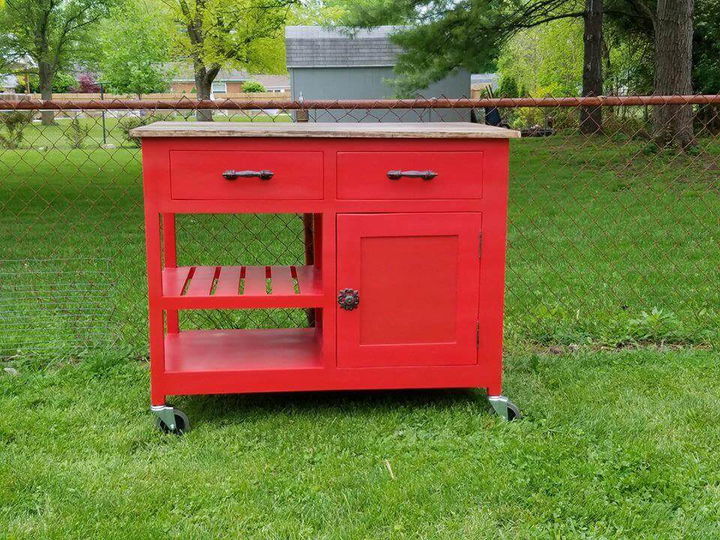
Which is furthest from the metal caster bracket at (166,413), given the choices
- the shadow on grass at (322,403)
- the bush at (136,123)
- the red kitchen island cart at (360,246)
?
the bush at (136,123)

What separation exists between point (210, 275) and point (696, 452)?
2286 mm

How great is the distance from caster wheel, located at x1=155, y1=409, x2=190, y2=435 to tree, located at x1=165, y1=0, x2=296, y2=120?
893 inches

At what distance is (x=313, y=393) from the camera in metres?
3.81

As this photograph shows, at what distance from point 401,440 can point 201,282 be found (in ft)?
3.85

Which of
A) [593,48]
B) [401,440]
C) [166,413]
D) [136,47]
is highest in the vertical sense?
[136,47]

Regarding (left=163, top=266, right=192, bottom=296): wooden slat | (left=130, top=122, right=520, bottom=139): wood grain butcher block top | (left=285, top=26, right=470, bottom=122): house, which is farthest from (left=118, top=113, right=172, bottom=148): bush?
(left=285, top=26, right=470, bottom=122): house

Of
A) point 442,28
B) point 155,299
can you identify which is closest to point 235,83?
point 442,28

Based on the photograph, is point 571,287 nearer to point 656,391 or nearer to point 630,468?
point 656,391

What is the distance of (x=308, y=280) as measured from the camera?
3.67 meters

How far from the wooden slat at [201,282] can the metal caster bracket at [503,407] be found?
1351 millimetres

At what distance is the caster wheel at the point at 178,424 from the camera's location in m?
3.31

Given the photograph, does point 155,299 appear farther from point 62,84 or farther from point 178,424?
point 62,84

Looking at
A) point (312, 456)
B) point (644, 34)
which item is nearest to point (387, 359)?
point (312, 456)

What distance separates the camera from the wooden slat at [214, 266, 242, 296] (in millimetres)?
3344
